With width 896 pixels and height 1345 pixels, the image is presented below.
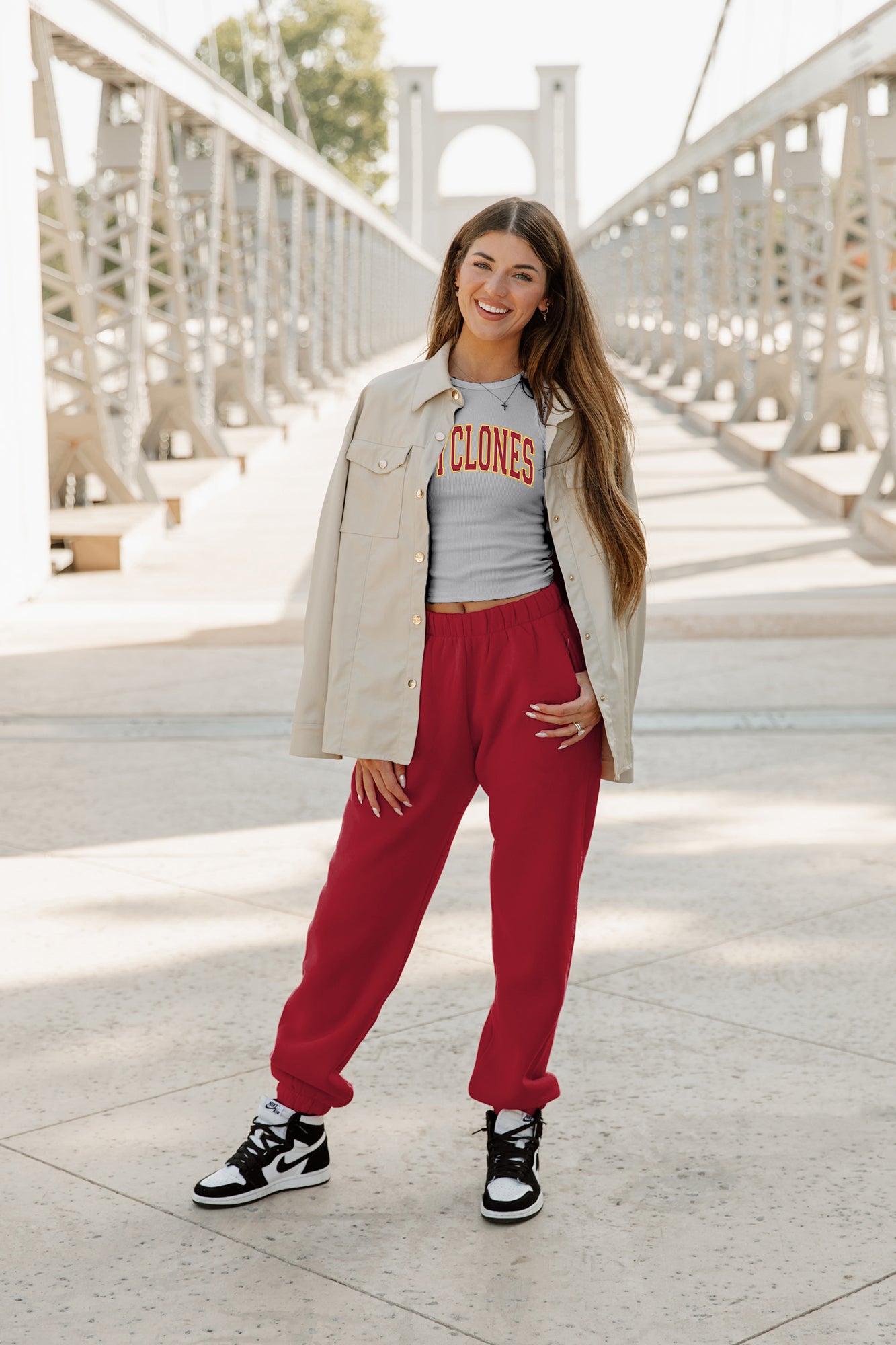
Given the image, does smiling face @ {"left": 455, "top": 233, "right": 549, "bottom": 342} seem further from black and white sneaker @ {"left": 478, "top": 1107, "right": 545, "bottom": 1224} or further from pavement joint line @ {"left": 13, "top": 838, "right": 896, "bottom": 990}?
pavement joint line @ {"left": 13, "top": 838, "right": 896, "bottom": 990}

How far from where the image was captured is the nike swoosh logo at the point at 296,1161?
8.66 feet

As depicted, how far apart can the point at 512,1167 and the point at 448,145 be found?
371 feet

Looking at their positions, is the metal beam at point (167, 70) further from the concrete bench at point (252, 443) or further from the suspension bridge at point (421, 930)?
the concrete bench at point (252, 443)

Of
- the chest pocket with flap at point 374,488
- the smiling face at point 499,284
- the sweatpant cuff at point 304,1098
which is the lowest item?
the sweatpant cuff at point 304,1098

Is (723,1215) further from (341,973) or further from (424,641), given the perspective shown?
(424,641)

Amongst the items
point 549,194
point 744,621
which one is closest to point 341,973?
point 744,621

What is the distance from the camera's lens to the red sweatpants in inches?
101

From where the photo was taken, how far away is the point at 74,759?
574 cm

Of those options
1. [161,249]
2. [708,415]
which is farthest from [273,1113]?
[708,415]

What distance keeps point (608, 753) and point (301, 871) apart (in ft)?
6.32

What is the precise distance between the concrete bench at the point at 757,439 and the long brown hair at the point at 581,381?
14728 millimetres

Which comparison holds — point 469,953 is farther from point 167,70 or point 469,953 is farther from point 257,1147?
point 167,70

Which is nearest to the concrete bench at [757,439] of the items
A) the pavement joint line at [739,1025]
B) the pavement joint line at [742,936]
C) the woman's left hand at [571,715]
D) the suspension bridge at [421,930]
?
the suspension bridge at [421,930]

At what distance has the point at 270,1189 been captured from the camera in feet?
8.64
